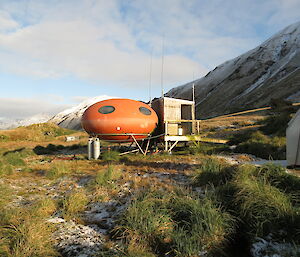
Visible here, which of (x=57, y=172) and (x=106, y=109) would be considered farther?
(x=106, y=109)

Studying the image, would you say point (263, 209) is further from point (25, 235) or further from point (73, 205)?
point (25, 235)

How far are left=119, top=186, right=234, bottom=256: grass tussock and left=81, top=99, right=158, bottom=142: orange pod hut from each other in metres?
A: 7.91

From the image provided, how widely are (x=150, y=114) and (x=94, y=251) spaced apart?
1000 cm

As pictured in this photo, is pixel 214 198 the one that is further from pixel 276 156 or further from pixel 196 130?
pixel 196 130

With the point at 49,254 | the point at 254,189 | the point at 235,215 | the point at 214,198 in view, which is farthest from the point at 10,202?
the point at 254,189

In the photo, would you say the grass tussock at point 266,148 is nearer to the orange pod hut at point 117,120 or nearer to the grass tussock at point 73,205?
the orange pod hut at point 117,120

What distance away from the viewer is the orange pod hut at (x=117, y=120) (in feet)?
37.6

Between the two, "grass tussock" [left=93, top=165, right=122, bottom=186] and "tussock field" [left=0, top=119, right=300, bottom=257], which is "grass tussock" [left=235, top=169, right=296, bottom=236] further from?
"grass tussock" [left=93, top=165, right=122, bottom=186]

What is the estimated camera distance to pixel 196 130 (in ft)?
49.7

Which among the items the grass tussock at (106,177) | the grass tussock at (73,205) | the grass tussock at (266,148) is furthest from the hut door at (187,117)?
the grass tussock at (73,205)

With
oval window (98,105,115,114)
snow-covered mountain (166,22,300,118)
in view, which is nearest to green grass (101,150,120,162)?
oval window (98,105,115,114)

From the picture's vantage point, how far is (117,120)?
11445mm

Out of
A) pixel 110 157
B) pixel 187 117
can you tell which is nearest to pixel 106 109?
pixel 110 157

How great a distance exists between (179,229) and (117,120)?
8.70 m
